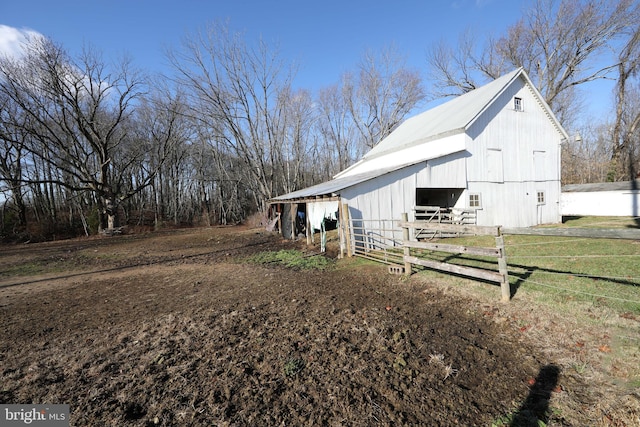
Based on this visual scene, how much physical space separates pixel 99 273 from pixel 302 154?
959 inches

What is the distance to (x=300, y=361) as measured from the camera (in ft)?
10.6

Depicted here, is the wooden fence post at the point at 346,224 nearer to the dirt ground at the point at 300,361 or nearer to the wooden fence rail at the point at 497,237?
the wooden fence rail at the point at 497,237

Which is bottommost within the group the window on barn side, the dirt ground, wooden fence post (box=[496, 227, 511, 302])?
the dirt ground

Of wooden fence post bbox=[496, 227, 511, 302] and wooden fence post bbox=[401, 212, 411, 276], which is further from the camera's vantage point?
wooden fence post bbox=[401, 212, 411, 276]

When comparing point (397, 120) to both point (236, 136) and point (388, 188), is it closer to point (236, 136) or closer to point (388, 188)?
point (236, 136)

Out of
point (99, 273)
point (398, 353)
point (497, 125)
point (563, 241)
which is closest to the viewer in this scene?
point (398, 353)

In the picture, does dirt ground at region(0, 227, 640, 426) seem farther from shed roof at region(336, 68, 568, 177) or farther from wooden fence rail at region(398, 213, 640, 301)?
shed roof at region(336, 68, 568, 177)

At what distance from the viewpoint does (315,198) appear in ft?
37.0

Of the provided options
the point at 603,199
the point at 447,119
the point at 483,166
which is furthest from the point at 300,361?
the point at 603,199

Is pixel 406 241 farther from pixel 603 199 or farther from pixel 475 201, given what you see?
pixel 603 199

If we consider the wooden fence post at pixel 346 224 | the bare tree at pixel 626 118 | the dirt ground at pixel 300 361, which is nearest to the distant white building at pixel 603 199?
the bare tree at pixel 626 118

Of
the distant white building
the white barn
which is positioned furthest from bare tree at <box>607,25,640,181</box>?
the white barn

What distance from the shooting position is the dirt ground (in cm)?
243

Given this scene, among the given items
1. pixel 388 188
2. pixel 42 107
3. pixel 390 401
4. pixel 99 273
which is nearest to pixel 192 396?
pixel 390 401
